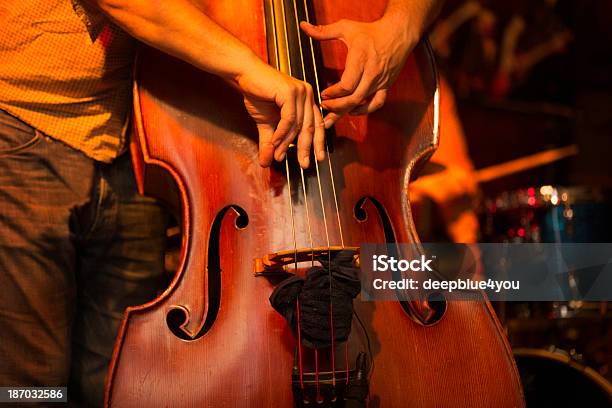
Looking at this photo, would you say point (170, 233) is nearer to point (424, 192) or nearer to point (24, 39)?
point (24, 39)

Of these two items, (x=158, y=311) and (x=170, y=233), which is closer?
(x=158, y=311)

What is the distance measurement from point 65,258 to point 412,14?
0.60 meters

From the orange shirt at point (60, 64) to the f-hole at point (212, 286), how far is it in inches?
11.3

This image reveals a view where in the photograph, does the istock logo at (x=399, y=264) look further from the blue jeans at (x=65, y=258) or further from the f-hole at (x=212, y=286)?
the blue jeans at (x=65, y=258)

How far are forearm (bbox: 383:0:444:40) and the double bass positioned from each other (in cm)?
5

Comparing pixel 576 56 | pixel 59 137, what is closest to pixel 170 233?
pixel 59 137

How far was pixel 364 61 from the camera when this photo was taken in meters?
0.91

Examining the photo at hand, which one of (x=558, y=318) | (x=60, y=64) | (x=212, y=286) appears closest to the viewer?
(x=212, y=286)

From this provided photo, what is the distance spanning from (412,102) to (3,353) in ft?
2.18

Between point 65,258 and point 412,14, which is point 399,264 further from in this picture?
point 65,258

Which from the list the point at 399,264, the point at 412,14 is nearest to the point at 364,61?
the point at 412,14

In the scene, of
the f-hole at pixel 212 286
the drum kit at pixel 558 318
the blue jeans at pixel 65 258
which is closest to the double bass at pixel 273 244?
the f-hole at pixel 212 286

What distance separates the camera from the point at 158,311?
2.62ft

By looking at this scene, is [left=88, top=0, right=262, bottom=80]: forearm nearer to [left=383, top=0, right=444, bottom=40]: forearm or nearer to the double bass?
the double bass
